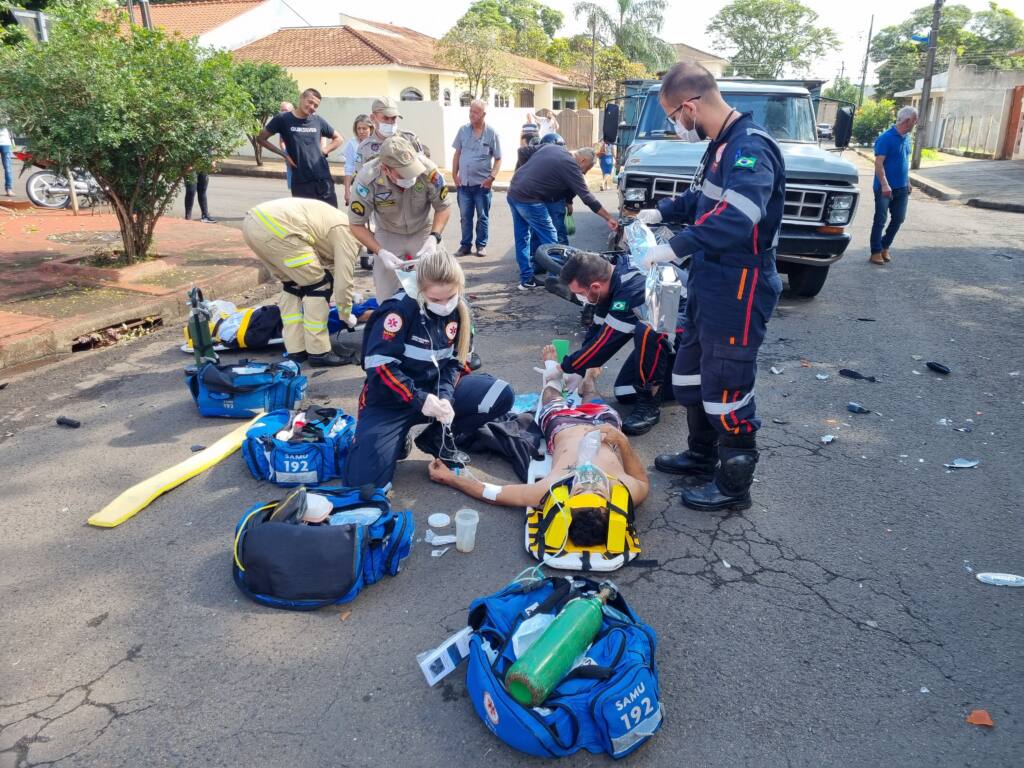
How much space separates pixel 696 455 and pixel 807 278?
4.63 metres

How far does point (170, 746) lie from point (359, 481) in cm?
171

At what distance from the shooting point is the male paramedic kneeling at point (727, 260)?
132 inches

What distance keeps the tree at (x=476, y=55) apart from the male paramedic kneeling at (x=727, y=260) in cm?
2525

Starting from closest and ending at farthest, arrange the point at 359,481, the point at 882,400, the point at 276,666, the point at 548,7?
1. the point at 276,666
2. the point at 359,481
3. the point at 882,400
4. the point at 548,7

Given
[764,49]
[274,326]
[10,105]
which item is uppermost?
[764,49]

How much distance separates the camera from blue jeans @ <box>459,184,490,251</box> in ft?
31.9

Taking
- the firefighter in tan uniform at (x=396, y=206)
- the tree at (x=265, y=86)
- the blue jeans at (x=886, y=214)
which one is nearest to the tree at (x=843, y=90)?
the tree at (x=265, y=86)

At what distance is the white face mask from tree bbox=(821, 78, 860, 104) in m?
69.2

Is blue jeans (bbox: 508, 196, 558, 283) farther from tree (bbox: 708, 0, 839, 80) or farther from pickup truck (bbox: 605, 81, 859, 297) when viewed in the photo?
tree (bbox: 708, 0, 839, 80)

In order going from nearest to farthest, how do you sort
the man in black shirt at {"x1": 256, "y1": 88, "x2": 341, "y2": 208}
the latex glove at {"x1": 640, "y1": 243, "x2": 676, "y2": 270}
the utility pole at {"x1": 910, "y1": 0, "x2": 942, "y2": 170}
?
the latex glove at {"x1": 640, "y1": 243, "x2": 676, "y2": 270}, the man in black shirt at {"x1": 256, "y1": 88, "x2": 341, "y2": 208}, the utility pole at {"x1": 910, "y1": 0, "x2": 942, "y2": 170}

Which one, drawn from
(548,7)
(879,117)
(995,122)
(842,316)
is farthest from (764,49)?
(842,316)

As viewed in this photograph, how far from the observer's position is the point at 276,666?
9.32ft

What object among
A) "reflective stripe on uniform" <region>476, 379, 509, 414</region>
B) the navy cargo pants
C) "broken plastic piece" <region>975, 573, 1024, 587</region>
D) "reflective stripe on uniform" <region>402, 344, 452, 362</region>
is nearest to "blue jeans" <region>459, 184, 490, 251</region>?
"reflective stripe on uniform" <region>476, 379, 509, 414</region>

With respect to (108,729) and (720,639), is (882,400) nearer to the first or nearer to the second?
(720,639)
